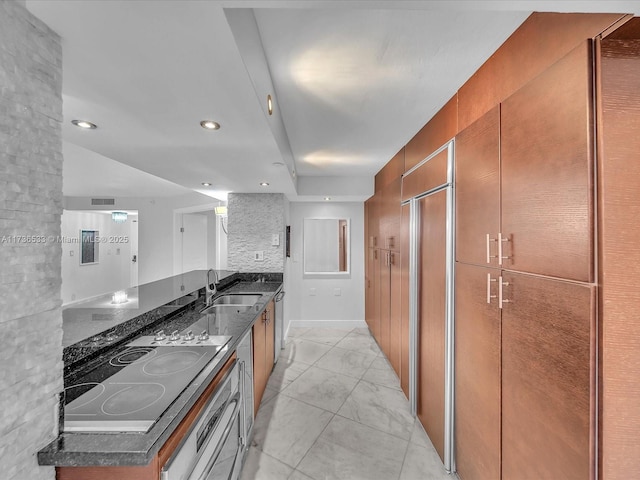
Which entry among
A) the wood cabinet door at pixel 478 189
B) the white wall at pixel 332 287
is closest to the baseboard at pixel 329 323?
the white wall at pixel 332 287

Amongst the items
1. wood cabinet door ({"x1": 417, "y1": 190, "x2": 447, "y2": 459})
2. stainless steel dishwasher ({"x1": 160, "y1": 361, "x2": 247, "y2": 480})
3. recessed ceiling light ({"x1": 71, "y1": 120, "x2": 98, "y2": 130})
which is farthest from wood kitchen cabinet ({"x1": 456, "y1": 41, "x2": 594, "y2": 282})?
recessed ceiling light ({"x1": 71, "y1": 120, "x2": 98, "y2": 130})

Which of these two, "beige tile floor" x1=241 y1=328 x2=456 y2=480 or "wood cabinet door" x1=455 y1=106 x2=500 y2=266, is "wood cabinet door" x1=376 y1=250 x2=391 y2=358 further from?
"wood cabinet door" x1=455 y1=106 x2=500 y2=266

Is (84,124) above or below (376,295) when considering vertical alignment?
above

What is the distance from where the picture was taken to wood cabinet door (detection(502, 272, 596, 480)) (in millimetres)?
849

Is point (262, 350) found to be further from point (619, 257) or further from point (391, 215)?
point (619, 257)

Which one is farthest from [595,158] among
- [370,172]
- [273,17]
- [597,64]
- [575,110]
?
[370,172]

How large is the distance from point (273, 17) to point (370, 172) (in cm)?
288

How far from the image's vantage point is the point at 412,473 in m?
1.77

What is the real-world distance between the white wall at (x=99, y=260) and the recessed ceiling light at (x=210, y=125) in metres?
5.62

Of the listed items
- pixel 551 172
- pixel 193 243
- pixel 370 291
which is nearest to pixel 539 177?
pixel 551 172

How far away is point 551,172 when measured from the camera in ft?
3.17

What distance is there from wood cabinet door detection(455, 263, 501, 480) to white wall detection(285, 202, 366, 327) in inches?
119

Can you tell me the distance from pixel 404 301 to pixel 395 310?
0.34m

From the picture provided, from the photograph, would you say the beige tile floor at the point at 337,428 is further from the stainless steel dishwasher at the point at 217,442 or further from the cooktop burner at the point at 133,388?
the cooktop burner at the point at 133,388
